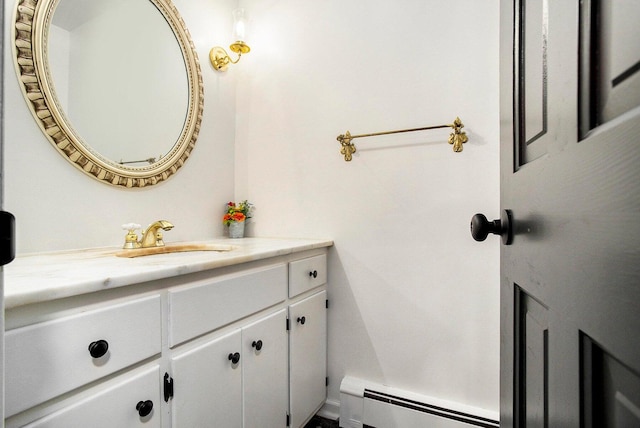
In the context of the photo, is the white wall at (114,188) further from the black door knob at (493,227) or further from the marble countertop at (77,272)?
the black door knob at (493,227)

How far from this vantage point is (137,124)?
1.45m

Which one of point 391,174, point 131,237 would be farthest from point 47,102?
point 391,174

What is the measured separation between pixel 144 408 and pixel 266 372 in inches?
20.2

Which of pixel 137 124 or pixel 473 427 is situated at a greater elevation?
pixel 137 124

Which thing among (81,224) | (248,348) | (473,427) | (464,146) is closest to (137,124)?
(81,224)

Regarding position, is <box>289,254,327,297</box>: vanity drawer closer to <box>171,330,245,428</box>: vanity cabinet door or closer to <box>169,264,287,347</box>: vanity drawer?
<box>169,264,287,347</box>: vanity drawer

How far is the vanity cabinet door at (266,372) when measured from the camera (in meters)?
1.15

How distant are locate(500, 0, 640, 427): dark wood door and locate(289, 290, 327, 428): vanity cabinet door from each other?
100 cm

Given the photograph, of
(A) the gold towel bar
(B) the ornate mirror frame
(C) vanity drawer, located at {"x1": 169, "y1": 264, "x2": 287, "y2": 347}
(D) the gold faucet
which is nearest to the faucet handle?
(D) the gold faucet

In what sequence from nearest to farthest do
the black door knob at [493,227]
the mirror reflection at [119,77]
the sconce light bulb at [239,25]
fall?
1. the black door knob at [493,227]
2. the mirror reflection at [119,77]
3. the sconce light bulb at [239,25]

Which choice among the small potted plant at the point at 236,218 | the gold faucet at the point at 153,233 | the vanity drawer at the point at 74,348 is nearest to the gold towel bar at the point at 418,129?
the small potted plant at the point at 236,218

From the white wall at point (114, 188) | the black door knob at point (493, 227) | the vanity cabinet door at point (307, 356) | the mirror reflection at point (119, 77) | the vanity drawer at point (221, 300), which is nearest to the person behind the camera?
the black door knob at point (493, 227)

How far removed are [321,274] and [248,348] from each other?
593mm

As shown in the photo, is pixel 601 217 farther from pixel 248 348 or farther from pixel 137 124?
pixel 137 124
